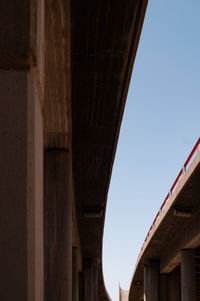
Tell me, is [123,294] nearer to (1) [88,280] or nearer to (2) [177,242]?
(1) [88,280]

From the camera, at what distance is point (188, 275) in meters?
31.8

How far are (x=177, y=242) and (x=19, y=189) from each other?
31.3 metres

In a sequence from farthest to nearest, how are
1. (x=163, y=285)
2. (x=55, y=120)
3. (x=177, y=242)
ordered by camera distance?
1. (x=163, y=285)
2. (x=177, y=242)
3. (x=55, y=120)

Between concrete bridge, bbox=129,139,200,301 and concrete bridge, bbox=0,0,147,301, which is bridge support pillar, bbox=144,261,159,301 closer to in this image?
concrete bridge, bbox=129,139,200,301

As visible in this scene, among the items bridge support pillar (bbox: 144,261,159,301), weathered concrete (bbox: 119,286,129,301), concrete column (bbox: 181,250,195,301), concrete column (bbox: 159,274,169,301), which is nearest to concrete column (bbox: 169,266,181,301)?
concrete column (bbox: 159,274,169,301)

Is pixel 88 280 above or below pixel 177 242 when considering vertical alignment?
below

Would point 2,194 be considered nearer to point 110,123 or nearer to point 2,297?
point 2,297

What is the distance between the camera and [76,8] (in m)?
11.5

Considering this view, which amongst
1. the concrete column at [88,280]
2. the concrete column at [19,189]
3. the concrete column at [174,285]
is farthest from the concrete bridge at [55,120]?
the concrete column at [174,285]

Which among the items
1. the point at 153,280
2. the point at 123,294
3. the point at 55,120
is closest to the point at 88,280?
the point at 153,280

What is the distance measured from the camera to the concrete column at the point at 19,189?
160 inches

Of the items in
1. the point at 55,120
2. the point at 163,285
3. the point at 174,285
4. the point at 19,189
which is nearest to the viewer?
the point at 19,189

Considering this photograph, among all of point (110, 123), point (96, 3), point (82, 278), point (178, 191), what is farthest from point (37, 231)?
point (82, 278)

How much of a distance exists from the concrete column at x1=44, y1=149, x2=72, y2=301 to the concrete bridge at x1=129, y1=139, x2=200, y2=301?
5186mm
